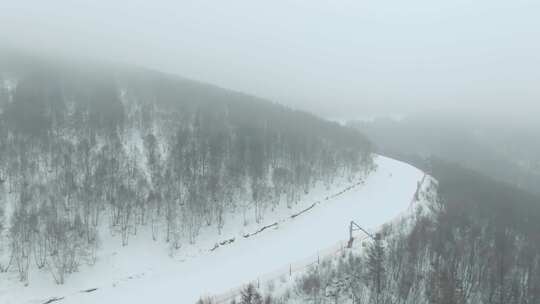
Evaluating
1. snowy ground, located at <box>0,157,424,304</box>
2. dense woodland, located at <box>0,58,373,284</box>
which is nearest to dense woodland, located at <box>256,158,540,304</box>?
snowy ground, located at <box>0,157,424,304</box>

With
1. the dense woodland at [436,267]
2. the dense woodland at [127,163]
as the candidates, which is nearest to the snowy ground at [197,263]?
the dense woodland at [127,163]

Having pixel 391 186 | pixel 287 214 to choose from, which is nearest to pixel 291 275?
pixel 287 214

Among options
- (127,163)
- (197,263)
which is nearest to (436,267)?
(197,263)

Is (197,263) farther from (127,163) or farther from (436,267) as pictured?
(436,267)

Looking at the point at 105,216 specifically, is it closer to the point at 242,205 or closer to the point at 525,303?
the point at 242,205

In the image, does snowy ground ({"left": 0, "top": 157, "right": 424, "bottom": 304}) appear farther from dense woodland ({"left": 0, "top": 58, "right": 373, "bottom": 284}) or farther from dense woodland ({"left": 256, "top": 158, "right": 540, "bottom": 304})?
dense woodland ({"left": 256, "top": 158, "right": 540, "bottom": 304})

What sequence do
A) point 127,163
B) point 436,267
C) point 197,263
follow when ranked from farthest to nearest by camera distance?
point 127,163
point 197,263
point 436,267

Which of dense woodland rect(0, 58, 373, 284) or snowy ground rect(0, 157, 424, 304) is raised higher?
dense woodland rect(0, 58, 373, 284)
